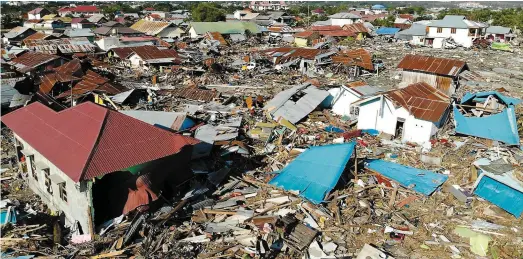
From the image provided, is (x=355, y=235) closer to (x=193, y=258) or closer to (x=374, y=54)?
(x=193, y=258)

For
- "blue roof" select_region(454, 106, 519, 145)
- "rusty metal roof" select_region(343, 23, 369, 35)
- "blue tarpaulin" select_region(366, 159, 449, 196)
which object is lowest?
"blue tarpaulin" select_region(366, 159, 449, 196)

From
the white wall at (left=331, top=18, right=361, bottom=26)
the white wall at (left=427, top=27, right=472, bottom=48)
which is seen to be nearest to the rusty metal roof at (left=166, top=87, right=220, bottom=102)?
the white wall at (left=427, top=27, right=472, bottom=48)

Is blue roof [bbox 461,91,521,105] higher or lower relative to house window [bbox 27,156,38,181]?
lower

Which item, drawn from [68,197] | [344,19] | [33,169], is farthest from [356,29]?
[68,197]

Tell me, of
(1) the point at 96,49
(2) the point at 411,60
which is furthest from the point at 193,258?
(1) the point at 96,49

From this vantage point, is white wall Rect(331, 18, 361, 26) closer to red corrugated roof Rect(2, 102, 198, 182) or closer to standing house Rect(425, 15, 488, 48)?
standing house Rect(425, 15, 488, 48)

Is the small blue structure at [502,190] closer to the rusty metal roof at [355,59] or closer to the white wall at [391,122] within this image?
the white wall at [391,122]
